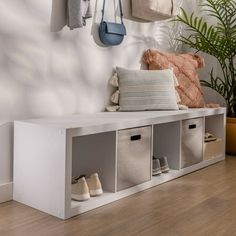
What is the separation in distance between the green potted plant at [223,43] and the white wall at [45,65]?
748 mm

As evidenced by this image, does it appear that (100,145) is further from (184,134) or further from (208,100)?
(208,100)

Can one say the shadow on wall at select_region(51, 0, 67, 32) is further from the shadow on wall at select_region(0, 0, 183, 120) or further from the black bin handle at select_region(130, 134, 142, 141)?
the black bin handle at select_region(130, 134, 142, 141)

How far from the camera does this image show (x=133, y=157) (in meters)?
→ 2.03

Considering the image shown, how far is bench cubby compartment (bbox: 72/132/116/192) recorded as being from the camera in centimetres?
192

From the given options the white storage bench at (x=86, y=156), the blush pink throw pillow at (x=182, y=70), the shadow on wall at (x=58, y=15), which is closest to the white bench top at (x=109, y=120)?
the white storage bench at (x=86, y=156)

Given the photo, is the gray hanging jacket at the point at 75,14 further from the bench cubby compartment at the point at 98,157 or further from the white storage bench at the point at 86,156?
the bench cubby compartment at the point at 98,157

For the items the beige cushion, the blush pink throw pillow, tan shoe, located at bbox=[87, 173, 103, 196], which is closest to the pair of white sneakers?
tan shoe, located at bbox=[87, 173, 103, 196]

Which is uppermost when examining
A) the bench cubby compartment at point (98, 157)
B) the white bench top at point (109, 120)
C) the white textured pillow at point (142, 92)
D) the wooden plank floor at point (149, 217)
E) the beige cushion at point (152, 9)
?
the beige cushion at point (152, 9)

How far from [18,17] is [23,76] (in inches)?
12.2

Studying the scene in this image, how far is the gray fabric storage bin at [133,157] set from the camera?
1945 millimetres

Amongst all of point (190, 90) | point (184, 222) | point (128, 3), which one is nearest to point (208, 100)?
point (190, 90)

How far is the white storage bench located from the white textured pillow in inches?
7.4

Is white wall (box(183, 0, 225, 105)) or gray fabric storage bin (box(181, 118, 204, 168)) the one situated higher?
white wall (box(183, 0, 225, 105))

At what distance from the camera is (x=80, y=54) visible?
2307 millimetres
